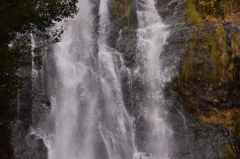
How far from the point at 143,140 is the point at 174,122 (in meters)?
1.90

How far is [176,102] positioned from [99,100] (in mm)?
4473

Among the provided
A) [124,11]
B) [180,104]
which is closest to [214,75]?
[180,104]

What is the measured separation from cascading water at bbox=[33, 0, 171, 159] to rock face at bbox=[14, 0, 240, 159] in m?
0.41

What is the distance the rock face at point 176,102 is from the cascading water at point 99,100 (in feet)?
1.33

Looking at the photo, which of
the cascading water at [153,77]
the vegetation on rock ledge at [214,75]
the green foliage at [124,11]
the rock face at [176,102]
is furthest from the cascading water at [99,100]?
the vegetation on rock ledge at [214,75]

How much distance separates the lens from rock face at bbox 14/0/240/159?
9977 millimetres

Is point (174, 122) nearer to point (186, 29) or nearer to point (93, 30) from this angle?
point (186, 29)

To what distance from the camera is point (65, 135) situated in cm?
1140

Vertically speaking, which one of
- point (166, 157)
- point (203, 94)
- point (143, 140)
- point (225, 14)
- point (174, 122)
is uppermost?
point (225, 14)

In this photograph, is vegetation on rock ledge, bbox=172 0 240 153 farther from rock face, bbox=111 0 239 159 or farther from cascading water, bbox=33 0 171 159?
cascading water, bbox=33 0 171 159

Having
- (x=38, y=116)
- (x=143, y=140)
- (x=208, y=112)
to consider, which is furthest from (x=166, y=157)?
(x=38, y=116)

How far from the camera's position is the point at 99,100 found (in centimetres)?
1248

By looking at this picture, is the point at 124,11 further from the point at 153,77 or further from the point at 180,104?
the point at 180,104

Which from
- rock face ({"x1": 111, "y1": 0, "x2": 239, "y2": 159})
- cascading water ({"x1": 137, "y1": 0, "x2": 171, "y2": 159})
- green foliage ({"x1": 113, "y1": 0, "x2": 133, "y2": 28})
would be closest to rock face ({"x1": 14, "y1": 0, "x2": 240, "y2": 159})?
rock face ({"x1": 111, "y1": 0, "x2": 239, "y2": 159})
